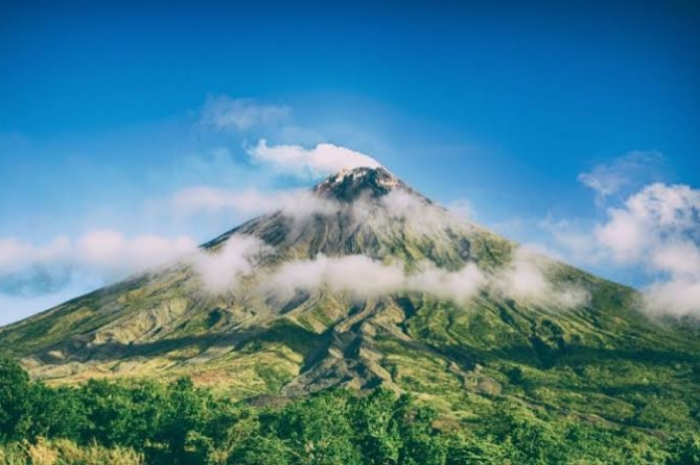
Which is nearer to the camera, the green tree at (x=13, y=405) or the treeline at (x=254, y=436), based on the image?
the treeline at (x=254, y=436)

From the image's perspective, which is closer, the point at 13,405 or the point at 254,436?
the point at 254,436

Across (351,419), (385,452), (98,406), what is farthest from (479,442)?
(98,406)

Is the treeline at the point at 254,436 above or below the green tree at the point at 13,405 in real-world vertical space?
below

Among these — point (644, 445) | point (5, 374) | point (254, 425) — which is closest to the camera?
point (254, 425)

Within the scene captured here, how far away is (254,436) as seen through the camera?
10831cm

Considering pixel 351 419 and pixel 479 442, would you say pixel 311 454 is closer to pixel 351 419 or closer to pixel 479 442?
pixel 351 419

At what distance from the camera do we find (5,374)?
122 meters

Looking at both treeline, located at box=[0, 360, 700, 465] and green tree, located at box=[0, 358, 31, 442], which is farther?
green tree, located at box=[0, 358, 31, 442]

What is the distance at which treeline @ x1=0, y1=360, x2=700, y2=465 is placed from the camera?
10056cm

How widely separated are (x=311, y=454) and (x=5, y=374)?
59125mm

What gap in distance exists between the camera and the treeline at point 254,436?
3959 inches

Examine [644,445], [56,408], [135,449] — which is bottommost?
[644,445]

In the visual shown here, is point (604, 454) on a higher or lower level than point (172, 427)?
lower

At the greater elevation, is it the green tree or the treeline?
the green tree
